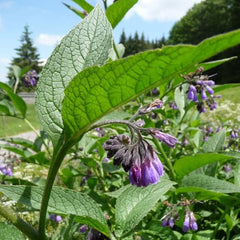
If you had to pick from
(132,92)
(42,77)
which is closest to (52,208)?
(42,77)

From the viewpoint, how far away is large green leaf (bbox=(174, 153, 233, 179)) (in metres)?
1.58

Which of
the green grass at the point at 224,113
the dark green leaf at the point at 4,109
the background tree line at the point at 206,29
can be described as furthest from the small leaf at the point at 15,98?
the background tree line at the point at 206,29

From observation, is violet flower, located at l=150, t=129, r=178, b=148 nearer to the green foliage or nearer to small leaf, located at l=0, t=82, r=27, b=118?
small leaf, located at l=0, t=82, r=27, b=118

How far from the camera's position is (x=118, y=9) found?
1459 millimetres

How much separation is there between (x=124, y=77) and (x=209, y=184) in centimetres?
112

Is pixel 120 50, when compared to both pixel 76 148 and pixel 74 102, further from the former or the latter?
pixel 74 102

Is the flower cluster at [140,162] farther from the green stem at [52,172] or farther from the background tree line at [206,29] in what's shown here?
the background tree line at [206,29]

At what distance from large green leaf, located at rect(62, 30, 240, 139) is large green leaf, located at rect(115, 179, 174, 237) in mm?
453

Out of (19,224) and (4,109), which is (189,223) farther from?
(4,109)

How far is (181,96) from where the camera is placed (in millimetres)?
2490

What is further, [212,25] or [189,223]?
[212,25]

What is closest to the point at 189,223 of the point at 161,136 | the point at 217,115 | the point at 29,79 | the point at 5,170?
the point at 161,136

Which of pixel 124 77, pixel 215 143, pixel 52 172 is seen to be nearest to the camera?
pixel 124 77

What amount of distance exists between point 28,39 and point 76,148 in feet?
211
